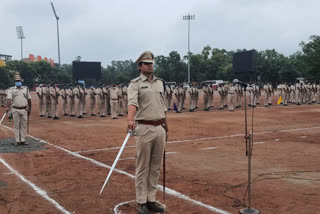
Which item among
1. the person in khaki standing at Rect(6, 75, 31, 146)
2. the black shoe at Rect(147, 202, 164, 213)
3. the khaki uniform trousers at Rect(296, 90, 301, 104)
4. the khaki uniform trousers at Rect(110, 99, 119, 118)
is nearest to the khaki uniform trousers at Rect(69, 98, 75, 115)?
the khaki uniform trousers at Rect(110, 99, 119, 118)

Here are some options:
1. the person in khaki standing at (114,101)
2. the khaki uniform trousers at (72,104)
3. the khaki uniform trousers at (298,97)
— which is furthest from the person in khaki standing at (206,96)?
the khaki uniform trousers at (72,104)

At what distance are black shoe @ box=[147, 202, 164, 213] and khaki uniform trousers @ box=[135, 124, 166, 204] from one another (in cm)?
6

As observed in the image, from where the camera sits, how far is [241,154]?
8.31 m

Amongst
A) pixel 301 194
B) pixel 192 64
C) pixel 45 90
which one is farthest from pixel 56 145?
pixel 192 64

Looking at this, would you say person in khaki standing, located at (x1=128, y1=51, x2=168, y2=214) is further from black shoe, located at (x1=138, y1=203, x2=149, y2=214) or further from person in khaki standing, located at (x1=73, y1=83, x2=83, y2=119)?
person in khaki standing, located at (x1=73, y1=83, x2=83, y2=119)

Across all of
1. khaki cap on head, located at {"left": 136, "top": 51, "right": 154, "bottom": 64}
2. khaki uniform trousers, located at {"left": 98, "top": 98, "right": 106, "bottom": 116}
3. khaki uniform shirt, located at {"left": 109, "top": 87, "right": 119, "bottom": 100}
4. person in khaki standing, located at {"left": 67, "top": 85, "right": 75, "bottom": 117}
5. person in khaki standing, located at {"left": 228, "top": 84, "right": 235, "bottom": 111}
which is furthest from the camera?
person in khaki standing, located at {"left": 228, "top": 84, "right": 235, "bottom": 111}

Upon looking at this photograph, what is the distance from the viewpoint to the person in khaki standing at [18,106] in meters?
10.1

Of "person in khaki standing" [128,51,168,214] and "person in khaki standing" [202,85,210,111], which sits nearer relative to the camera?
"person in khaki standing" [128,51,168,214]

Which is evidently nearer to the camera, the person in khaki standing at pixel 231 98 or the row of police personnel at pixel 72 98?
the row of police personnel at pixel 72 98

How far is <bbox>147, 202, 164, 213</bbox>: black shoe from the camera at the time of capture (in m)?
4.44

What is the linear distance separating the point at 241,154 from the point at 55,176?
15.6 feet

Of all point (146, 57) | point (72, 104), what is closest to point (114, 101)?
point (72, 104)

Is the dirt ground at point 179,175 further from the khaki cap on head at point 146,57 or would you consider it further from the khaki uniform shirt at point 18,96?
the khaki cap on head at point 146,57

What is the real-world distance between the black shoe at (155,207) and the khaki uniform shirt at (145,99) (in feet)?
Answer: 4.09
